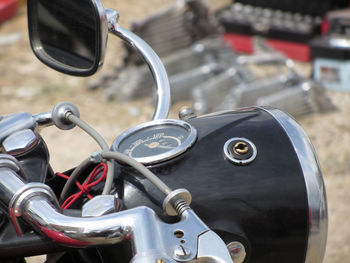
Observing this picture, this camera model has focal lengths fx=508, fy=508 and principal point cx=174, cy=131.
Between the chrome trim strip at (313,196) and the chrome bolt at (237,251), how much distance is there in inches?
4.9

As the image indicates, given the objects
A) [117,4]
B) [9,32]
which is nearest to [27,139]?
[9,32]

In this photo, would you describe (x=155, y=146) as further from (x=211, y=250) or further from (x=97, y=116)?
(x=97, y=116)

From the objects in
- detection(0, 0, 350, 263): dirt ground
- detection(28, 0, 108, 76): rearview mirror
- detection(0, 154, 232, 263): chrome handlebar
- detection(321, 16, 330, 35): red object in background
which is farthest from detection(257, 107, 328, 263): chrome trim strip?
detection(321, 16, 330, 35): red object in background

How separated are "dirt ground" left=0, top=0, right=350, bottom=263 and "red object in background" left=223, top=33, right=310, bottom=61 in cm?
90

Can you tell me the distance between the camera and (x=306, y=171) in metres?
0.94

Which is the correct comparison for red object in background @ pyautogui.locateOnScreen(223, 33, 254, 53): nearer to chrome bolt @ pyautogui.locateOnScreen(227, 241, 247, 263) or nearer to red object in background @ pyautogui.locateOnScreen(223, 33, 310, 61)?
red object in background @ pyautogui.locateOnScreen(223, 33, 310, 61)

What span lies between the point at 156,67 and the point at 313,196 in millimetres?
448

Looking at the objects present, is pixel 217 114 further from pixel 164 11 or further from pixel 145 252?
pixel 164 11

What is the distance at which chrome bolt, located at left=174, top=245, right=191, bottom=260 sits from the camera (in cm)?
67

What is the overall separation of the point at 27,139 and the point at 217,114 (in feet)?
1.29

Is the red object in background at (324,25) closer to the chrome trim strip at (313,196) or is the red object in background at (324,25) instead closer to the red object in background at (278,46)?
the red object in background at (278,46)

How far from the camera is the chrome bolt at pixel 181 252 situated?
67 centimetres

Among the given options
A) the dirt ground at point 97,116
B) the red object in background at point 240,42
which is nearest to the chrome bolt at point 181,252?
the dirt ground at point 97,116

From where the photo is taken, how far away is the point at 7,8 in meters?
6.98
